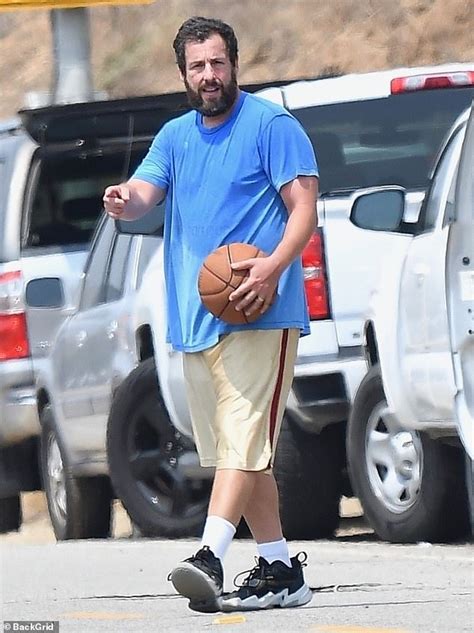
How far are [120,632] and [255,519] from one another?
70 centimetres

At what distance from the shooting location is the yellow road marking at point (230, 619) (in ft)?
22.9

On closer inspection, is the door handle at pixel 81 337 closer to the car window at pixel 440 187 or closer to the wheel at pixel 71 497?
the wheel at pixel 71 497

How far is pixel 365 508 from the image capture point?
32.3ft

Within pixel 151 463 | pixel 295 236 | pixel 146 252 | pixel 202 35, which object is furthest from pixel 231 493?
pixel 146 252

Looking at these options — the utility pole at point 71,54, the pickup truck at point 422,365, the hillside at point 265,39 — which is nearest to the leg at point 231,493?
the pickup truck at point 422,365

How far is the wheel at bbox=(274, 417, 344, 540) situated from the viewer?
10203mm

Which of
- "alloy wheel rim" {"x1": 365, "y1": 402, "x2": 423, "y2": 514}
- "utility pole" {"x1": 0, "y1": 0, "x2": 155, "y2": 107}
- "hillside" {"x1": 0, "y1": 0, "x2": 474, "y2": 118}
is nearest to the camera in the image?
"alloy wheel rim" {"x1": 365, "y1": 402, "x2": 423, "y2": 514}

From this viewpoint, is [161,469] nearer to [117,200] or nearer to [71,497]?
[71,497]

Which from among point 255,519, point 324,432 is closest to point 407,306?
point 324,432

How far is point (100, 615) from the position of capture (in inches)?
288

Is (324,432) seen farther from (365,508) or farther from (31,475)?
(31,475)

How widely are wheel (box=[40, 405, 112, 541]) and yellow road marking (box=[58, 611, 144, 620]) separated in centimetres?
499

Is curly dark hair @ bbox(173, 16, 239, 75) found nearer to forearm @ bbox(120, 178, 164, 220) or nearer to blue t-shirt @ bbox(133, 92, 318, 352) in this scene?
blue t-shirt @ bbox(133, 92, 318, 352)

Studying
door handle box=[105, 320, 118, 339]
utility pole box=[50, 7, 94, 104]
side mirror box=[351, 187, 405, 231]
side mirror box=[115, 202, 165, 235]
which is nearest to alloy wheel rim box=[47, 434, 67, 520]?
door handle box=[105, 320, 118, 339]
